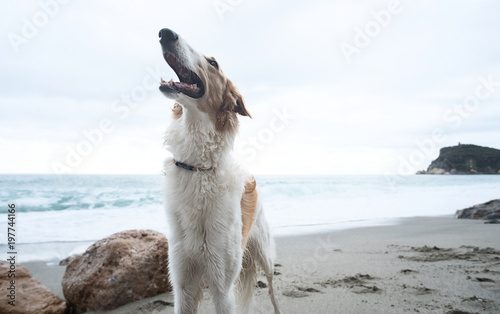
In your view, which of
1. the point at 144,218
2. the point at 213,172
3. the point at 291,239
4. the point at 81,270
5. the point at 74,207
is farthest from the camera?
the point at 74,207

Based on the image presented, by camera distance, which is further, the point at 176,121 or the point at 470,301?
the point at 470,301

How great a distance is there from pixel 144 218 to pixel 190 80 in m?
9.12

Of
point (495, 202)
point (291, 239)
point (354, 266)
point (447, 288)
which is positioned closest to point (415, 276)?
point (447, 288)

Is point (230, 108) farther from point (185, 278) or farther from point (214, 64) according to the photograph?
point (185, 278)

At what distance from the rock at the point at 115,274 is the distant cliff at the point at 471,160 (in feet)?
160

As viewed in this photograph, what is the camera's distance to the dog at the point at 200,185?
2.40m

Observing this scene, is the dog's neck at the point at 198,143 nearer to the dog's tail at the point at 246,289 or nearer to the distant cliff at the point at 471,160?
the dog's tail at the point at 246,289

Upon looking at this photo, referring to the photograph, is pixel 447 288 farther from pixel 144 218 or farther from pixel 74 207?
pixel 74 207

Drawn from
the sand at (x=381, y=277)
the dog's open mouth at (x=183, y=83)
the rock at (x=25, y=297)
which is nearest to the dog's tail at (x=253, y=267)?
the sand at (x=381, y=277)

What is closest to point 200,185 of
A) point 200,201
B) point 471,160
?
point 200,201

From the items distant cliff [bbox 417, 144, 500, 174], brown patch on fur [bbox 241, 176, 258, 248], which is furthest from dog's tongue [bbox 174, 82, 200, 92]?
distant cliff [bbox 417, 144, 500, 174]

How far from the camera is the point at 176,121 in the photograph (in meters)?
2.63

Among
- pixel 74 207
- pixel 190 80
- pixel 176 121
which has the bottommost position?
pixel 74 207

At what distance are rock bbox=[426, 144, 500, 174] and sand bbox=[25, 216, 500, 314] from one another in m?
43.3
